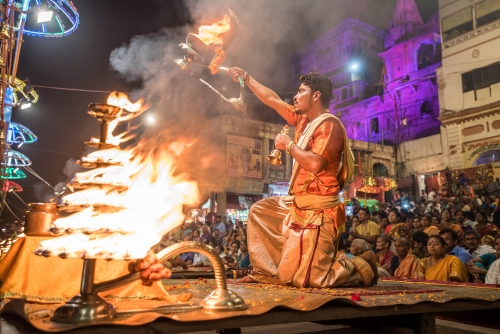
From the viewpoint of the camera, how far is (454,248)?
6.55 meters

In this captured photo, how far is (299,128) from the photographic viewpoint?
15.2ft

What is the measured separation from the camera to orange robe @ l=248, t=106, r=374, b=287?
3.65m

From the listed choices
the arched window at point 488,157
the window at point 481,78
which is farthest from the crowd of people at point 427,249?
the window at point 481,78

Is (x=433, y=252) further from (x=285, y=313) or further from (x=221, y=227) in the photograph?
(x=221, y=227)

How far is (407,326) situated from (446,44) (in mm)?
27739

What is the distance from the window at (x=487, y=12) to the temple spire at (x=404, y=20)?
43.3ft

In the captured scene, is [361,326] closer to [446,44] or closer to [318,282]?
[318,282]

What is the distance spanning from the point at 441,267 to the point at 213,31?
15.1 feet

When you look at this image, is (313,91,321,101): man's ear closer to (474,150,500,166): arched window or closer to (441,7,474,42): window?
(474,150,500,166): arched window

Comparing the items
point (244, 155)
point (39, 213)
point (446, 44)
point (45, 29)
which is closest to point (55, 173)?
point (244, 155)

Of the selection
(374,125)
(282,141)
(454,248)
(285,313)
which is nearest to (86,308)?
(285,313)

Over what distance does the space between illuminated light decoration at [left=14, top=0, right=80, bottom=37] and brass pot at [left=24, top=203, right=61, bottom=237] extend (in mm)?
6391

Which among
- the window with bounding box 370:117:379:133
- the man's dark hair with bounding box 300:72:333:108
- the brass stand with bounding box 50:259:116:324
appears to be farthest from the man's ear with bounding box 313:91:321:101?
the window with bounding box 370:117:379:133

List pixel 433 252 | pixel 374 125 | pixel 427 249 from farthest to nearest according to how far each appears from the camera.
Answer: pixel 374 125
pixel 427 249
pixel 433 252
